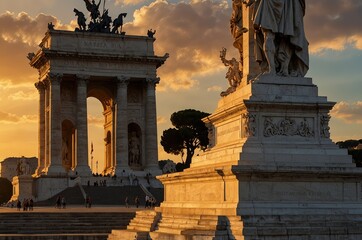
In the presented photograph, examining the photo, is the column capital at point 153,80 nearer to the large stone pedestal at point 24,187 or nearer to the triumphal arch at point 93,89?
the triumphal arch at point 93,89

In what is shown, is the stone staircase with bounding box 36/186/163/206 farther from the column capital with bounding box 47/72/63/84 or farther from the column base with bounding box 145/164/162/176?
the column capital with bounding box 47/72/63/84

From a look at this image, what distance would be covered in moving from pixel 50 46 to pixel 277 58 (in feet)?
197

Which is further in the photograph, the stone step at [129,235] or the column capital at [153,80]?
the column capital at [153,80]

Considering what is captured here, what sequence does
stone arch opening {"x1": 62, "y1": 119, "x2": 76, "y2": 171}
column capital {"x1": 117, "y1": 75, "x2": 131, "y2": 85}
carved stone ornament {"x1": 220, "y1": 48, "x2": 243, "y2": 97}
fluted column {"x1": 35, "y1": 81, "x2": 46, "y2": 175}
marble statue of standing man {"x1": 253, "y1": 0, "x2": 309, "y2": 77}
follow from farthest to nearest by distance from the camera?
stone arch opening {"x1": 62, "y1": 119, "x2": 76, "y2": 171} < fluted column {"x1": 35, "y1": 81, "x2": 46, "y2": 175} < column capital {"x1": 117, "y1": 75, "x2": 131, "y2": 85} < carved stone ornament {"x1": 220, "y1": 48, "x2": 243, "y2": 97} < marble statue of standing man {"x1": 253, "y1": 0, "x2": 309, "y2": 77}

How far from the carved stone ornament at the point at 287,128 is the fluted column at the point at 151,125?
6043 cm

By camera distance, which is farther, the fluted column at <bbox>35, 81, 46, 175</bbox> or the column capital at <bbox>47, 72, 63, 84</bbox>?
the fluted column at <bbox>35, 81, 46, 175</bbox>

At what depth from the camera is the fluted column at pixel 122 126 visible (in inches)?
3056

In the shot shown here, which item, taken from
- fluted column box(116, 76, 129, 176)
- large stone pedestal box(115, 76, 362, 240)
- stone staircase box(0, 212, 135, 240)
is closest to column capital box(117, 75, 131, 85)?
fluted column box(116, 76, 129, 176)

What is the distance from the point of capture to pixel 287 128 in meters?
18.5

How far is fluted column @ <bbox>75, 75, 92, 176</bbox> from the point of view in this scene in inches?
3009

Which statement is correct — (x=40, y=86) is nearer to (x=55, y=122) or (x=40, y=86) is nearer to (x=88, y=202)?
(x=55, y=122)

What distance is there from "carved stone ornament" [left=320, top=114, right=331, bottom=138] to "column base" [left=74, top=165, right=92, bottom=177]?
5794cm

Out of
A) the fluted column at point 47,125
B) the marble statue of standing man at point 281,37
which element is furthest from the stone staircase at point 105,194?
the marble statue of standing man at point 281,37

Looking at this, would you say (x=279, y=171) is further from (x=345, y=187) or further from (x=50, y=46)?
(x=50, y=46)
